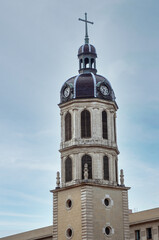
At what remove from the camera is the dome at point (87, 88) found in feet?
238

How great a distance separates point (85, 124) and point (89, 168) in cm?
556

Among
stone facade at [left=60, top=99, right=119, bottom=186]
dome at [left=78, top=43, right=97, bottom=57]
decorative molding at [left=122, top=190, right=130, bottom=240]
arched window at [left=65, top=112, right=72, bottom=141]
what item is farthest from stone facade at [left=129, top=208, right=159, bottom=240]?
dome at [left=78, top=43, right=97, bottom=57]

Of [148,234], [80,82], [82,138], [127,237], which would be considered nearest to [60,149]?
[82,138]

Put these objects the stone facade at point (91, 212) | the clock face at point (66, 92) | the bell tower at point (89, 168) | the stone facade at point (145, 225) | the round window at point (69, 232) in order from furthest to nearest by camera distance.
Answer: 1. the stone facade at point (145, 225)
2. the clock face at point (66, 92)
3. the round window at point (69, 232)
4. the bell tower at point (89, 168)
5. the stone facade at point (91, 212)

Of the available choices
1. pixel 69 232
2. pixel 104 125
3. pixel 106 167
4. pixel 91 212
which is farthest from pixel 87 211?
pixel 104 125

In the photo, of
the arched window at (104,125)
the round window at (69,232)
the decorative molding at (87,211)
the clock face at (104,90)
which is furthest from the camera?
the clock face at (104,90)

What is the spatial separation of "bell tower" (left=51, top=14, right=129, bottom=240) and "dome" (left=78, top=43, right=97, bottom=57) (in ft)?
10.0

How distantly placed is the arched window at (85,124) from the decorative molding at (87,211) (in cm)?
707

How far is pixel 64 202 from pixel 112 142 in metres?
9.35

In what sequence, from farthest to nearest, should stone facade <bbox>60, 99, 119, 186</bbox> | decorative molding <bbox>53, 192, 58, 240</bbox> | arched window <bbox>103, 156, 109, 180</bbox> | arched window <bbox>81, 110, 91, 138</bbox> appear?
arched window <bbox>81, 110, 91, 138</bbox> < arched window <bbox>103, 156, 109, 180</bbox> < stone facade <bbox>60, 99, 119, 186</bbox> < decorative molding <bbox>53, 192, 58, 240</bbox>

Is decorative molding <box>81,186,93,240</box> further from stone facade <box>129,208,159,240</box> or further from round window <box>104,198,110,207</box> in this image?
stone facade <box>129,208,159,240</box>

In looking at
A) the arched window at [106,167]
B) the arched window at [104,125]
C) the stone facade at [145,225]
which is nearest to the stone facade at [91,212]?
the arched window at [106,167]

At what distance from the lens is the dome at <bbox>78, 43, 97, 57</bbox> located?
252ft

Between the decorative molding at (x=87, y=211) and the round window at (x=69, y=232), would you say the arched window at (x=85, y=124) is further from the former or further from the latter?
the round window at (x=69, y=232)
